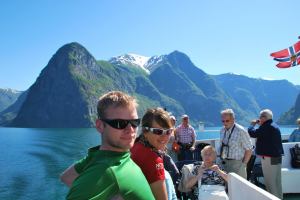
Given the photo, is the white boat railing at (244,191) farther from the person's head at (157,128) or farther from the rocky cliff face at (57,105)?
the rocky cliff face at (57,105)

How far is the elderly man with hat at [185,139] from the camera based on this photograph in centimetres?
864

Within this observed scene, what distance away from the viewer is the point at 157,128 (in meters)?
2.30

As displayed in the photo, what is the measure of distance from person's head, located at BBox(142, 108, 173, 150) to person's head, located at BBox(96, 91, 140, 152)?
0.75 m

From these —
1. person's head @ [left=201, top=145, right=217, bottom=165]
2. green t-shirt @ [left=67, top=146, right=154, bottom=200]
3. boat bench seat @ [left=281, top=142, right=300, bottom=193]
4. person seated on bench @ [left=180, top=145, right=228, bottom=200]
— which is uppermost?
green t-shirt @ [left=67, top=146, right=154, bottom=200]

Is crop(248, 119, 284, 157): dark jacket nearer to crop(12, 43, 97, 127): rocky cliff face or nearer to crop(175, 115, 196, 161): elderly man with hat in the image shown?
crop(175, 115, 196, 161): elderly man with hat

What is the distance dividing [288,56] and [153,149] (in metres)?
9.83

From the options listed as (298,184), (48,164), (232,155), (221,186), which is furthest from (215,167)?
(48,164)

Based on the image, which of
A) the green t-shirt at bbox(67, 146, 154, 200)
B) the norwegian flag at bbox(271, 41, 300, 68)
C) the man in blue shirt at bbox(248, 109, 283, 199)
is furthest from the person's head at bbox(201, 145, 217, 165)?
the norwegian flag at bbox(271, 41, 300, 68)

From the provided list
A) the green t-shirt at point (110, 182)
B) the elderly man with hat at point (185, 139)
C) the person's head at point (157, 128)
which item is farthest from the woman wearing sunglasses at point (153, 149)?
the elderly man with hat at point (185, 139)

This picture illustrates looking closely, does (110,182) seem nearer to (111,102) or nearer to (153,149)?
(111,102)

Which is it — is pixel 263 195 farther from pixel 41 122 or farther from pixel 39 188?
pixel 41 122

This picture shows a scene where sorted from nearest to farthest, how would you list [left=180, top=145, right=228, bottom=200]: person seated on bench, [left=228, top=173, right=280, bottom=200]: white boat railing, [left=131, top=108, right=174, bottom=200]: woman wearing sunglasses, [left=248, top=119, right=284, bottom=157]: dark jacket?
[left=131, top=108, right=174, bottom=200]: woman wearing sunglasses, [left=228, top=173, right=280, bottom=200]: white boat railing, [left=180, top=145, right=228, bottom=200]: person seated on bench, [left=248, top=119, right=284, bottom=157]: dark jacket

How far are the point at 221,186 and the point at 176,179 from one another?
619 mm

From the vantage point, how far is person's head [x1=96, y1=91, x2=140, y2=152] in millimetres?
1457
